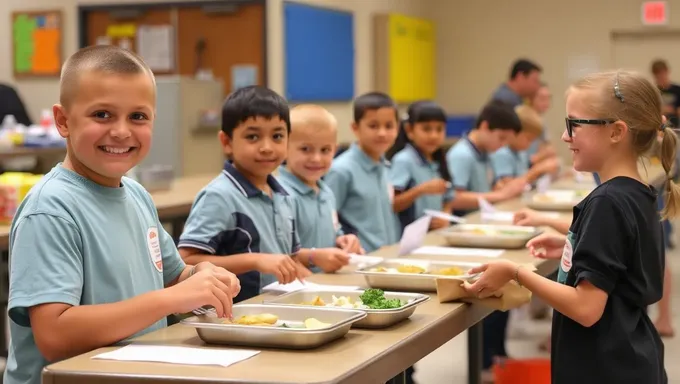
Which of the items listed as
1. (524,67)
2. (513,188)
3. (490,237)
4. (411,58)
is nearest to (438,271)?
(490,237)

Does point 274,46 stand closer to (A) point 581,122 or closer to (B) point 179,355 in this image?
(A) point 581,122

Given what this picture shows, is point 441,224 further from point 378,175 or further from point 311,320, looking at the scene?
point 311,320

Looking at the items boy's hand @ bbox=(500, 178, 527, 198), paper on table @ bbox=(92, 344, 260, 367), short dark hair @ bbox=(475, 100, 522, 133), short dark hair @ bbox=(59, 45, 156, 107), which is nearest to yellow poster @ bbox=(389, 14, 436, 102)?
short dark hair @ bbox=(475, 100, 522, 133)

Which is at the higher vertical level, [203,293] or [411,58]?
[411,58]

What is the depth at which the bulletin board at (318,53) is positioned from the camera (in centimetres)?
869

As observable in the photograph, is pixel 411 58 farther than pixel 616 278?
Yes

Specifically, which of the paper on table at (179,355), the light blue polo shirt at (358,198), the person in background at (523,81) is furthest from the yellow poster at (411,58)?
the paper on table at (179,355)

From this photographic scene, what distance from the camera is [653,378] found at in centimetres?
210

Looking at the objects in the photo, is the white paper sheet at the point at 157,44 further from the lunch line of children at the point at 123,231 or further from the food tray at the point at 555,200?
the lunch line of children at the point at 123,231

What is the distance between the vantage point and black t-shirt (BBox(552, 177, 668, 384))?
2.02m

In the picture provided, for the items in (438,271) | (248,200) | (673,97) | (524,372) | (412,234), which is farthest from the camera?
(673,97)

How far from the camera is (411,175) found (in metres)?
4.41

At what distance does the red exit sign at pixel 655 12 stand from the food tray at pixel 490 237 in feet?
28.2

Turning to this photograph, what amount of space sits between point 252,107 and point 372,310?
3.07ft
